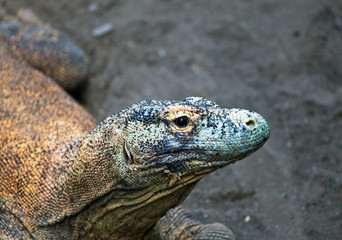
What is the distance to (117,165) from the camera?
9.17 feet

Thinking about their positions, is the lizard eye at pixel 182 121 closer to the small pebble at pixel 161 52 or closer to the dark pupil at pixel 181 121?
the dark pupil at pixel 181 121

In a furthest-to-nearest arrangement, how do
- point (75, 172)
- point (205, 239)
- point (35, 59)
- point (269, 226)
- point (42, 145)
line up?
point (35, 59) < point (269, 226) < point (205, 239) < point (42, 145) < point (75, 172)

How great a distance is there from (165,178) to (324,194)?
2.24m

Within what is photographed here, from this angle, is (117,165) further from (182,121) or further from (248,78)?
(248,78)

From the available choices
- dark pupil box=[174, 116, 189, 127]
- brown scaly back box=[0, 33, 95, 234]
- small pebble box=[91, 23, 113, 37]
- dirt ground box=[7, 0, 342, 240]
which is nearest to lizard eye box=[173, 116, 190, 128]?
dark pupil box=[174, 116, 189, 127]

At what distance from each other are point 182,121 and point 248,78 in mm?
3202

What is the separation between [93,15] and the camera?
670 cm

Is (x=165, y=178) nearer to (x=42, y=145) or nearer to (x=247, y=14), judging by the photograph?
(x=42, y=145)

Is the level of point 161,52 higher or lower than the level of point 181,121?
lower

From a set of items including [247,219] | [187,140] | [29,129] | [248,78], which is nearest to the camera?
[187,140]

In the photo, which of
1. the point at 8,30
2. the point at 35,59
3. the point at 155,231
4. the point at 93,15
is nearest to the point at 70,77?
the point at 35,59

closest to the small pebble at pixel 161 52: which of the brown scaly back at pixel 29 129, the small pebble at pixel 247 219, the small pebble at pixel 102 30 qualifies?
the small pebble at pixel 102 30

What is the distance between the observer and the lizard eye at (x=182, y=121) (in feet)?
8.92

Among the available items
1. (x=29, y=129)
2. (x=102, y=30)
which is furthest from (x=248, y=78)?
(x=29, y=129)
